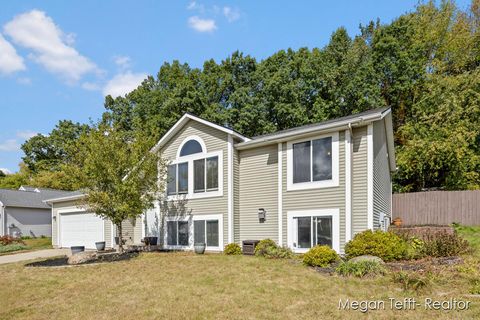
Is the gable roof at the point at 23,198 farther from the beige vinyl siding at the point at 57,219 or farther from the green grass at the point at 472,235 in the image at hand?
the green grass at the point at 472,235

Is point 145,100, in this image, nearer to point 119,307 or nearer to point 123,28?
point 123,28

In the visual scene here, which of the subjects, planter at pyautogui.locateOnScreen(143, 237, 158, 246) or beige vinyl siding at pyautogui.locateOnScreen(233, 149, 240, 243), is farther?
planter at pyautogui.locateOnScreen(143, 237, 158, 246)

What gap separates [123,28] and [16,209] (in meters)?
25.9

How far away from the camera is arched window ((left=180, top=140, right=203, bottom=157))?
57.7 ft

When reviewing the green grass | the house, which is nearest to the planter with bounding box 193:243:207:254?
the house

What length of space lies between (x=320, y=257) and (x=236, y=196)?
5.89 metres

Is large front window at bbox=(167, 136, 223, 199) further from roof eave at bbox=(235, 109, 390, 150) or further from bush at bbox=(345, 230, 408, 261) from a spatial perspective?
bush at bbox=(345, 230, 408, 261)

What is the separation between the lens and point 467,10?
2925 centimetres

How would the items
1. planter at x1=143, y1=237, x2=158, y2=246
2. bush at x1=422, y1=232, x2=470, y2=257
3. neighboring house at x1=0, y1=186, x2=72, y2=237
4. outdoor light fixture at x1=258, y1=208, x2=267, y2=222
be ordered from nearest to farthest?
bush at x1=422, y1=232, x2=470, y2=257 < outdoor light fixture at x1=258, y1=208, x2=267, y2=222 < planter at x1=143, y1=237, x2=158, y2=246 < neighboring house at x1=0, y1=186, x2=72, y2=237

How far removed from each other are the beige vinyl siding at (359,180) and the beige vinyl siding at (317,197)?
41 cm

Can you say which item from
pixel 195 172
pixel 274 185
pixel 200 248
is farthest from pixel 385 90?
pixel 200 248

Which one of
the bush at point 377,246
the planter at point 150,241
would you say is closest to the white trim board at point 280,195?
the bush at point 377,246

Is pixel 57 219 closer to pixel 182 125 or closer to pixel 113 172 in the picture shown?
pixel 113 172

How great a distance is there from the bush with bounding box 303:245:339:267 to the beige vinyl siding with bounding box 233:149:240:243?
16.3ft
